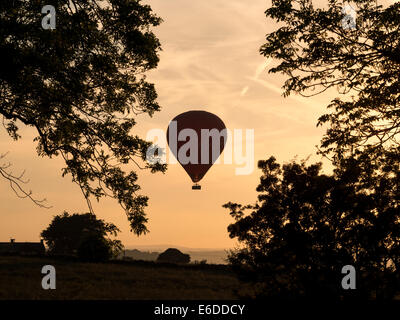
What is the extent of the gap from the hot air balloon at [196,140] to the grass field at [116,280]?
729 cm

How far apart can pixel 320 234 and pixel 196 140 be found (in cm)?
1726

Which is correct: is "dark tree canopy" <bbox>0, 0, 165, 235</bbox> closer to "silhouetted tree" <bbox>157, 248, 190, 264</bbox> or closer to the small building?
"silhouetted tree" <bbox>157, 248, 190, 264</bbox>

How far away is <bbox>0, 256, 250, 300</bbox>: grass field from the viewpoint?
31.9 m

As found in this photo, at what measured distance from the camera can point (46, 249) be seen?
101m

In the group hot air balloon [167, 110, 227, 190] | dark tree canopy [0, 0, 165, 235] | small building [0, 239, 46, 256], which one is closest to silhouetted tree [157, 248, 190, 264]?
small building [0, 239, 46, 256]

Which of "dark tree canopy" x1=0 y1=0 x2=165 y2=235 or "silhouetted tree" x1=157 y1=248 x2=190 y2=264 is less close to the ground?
"dark tree canopy" x1=0 y1=0 x2=165 y2=235

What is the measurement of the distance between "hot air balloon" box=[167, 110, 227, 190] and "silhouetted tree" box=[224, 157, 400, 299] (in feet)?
49.2

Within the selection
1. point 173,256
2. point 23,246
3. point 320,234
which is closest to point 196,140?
point 320,234

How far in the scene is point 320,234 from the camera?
18.5 m

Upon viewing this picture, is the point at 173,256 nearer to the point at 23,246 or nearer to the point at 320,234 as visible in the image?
the point at 23,246

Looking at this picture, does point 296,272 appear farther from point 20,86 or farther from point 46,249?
point 46,249

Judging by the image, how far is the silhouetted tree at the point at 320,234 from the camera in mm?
18000

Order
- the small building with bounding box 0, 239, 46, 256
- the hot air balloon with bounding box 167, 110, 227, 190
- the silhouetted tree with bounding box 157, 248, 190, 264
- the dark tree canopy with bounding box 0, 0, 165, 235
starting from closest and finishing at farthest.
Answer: the dark tree canopy with bounding box 0, 0, 165, 235 → the hot air balloon with bounding box 167, 110, 227, 190 → the silhouetted tree with bounding box 157, 248, 190, 264 → the small building with bounding box 0, 239, 46, 256

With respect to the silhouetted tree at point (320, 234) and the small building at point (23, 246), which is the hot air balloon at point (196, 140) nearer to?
the silhouetted tree at point (320, 234)
